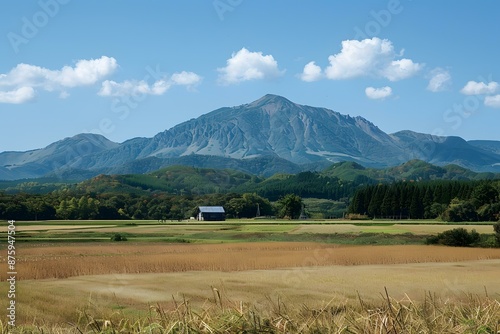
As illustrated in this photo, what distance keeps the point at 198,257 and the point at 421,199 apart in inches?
4696

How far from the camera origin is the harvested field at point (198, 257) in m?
44.7

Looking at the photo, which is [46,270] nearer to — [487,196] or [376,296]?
[376,296]

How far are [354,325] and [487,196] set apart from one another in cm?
13821

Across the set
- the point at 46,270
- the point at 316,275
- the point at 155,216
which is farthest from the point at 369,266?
the point at 155,216

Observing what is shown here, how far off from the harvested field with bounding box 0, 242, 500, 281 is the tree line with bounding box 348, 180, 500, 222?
76.9m

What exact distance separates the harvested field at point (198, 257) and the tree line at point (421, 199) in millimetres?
76918

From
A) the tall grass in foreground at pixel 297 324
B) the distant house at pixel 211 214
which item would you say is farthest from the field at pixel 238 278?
the distant house at pixel 211 214

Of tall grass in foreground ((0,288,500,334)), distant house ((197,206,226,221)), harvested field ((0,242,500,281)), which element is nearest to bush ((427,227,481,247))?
harvested field ((0,242,500,281))

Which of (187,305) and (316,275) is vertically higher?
(187,305)

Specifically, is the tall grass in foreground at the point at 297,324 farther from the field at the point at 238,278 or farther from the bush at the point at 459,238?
the bush at the point at 459,238

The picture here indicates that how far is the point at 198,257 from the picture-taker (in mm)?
53375

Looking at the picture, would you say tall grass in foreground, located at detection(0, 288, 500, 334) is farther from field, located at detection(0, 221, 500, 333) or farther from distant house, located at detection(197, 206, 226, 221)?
distant house, located at detection(197, 206, 226, 221)

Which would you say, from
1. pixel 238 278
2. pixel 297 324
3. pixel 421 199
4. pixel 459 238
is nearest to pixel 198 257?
pixel 238 278

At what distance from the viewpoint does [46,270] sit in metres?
42.2
